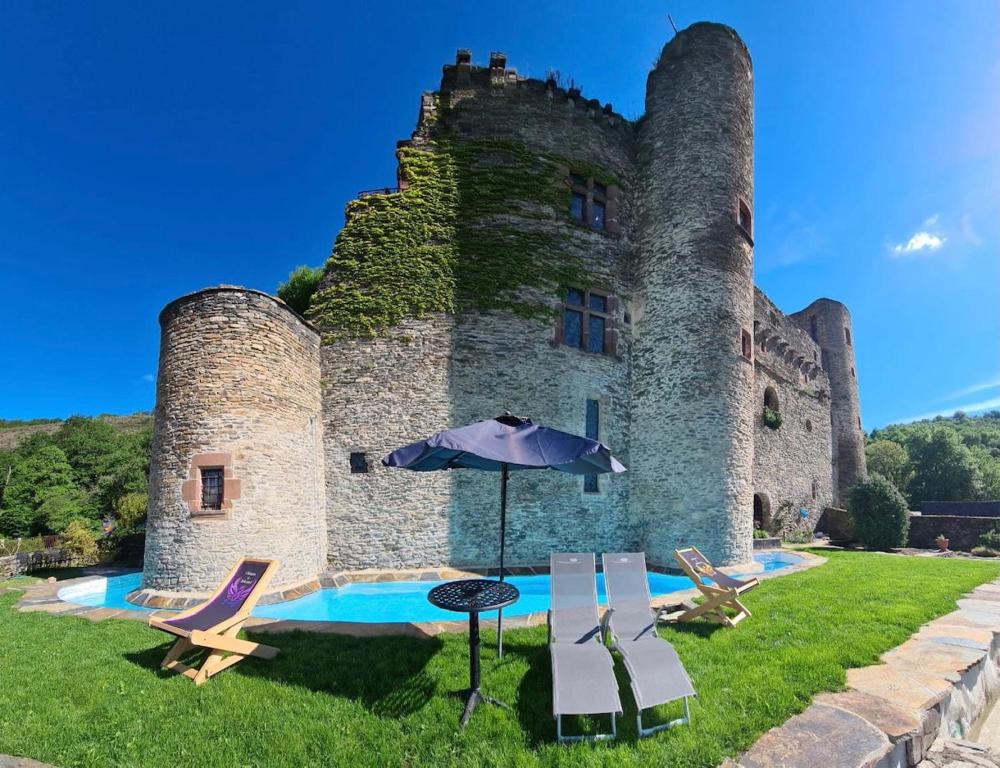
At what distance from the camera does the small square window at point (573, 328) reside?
13.3 metres

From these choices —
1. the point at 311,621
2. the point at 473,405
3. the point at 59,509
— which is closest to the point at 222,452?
the point at 311,621

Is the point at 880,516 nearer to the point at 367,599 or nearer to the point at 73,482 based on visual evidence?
the point at 367,599

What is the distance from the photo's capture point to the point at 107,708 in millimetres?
3850

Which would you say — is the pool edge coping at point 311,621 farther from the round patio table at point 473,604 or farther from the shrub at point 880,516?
the shrub at point 880,516

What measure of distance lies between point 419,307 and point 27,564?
12517 mm

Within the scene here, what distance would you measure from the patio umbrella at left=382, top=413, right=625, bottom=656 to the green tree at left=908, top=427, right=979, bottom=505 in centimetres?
3677

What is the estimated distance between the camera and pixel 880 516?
1675 cm

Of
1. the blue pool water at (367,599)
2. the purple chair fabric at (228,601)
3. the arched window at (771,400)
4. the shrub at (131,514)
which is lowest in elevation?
the blue pool water at (367,599)

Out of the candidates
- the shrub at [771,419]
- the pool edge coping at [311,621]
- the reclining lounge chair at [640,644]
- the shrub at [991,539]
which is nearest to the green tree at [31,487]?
the pool edge coping at [311,621]

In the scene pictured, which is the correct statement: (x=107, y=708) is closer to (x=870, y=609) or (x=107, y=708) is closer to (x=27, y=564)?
(x=870, y=609)

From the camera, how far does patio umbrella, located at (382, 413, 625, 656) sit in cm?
417

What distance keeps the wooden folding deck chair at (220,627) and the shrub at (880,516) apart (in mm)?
19698

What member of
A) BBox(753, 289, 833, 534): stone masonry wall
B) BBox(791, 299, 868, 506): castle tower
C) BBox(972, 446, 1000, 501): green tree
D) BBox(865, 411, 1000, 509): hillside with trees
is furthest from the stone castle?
BBox(972, 446, 1000, 501): green tree

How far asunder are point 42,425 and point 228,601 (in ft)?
236
